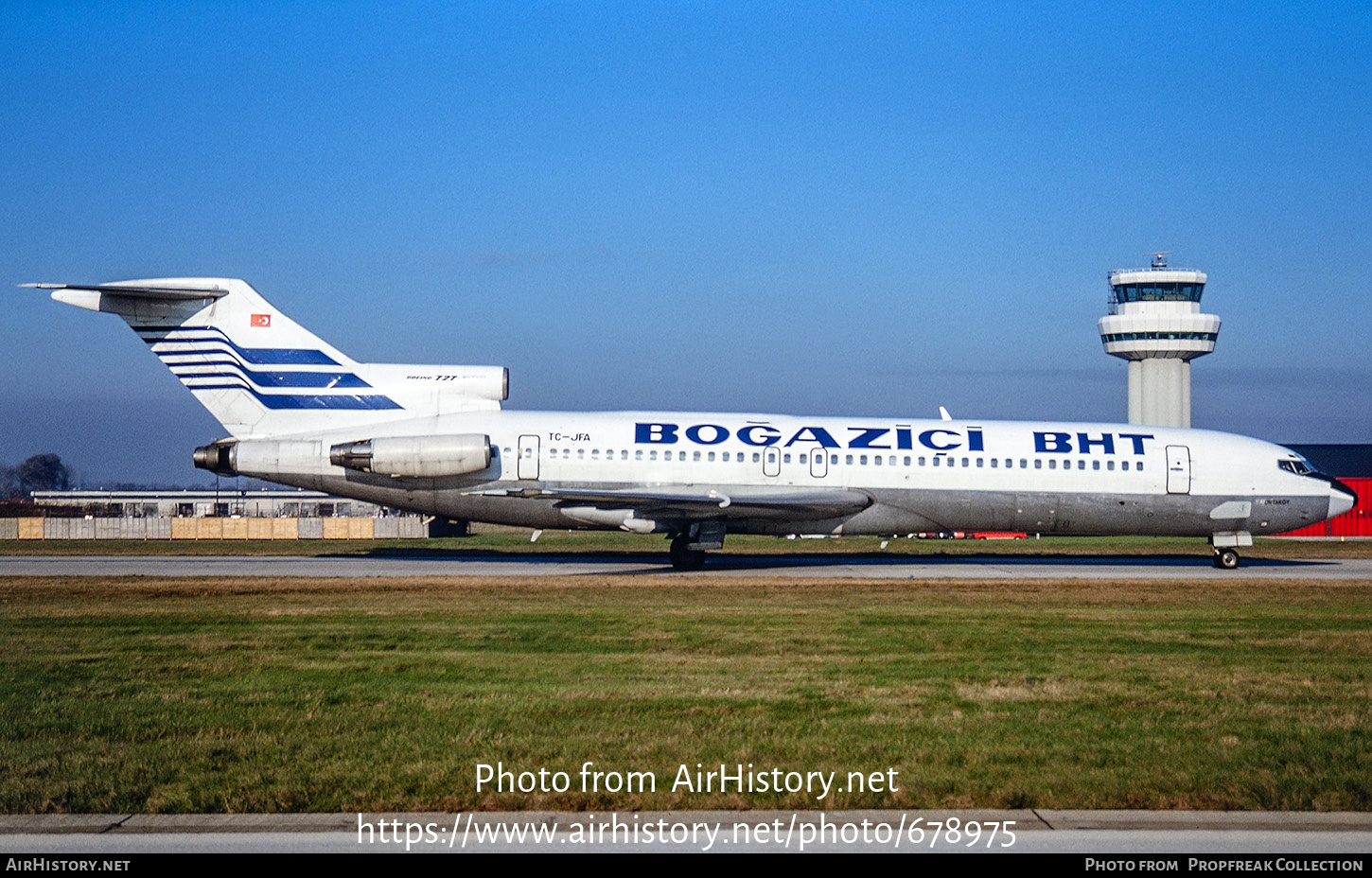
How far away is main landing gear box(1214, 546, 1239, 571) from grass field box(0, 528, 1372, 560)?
376cm

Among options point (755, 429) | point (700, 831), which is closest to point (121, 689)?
point (700, 831)

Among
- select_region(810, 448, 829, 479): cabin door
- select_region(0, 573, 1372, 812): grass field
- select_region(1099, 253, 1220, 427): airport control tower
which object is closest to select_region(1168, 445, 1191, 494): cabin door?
select_region(810, 448, 829, 479): cabin door

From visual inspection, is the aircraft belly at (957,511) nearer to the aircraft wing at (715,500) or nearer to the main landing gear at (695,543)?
the aircraft wing at (715,500)

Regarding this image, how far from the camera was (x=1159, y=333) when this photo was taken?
67.8 meters

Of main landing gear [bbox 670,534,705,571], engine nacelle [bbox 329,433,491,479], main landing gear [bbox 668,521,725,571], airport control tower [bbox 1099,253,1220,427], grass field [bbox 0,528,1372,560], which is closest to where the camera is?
engine nacelle [bbox 329,433,491,479]

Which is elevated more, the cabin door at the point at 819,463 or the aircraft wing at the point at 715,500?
the cabin door at the point at 819,463

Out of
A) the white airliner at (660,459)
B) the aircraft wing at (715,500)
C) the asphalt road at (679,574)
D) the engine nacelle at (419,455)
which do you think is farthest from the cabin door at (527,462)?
the asphalt road at (679,574)

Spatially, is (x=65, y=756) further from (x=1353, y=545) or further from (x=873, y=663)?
(x=1353, y=545)

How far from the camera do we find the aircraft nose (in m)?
28.8

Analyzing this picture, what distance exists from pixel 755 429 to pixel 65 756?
825 inches

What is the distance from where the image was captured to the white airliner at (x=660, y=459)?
27359mm

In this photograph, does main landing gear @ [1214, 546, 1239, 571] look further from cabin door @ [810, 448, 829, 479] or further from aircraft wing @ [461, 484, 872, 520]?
Answer: cabin door @ [810, 448, 829, 479]

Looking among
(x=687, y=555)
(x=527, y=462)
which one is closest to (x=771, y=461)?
(x=687, y=555)

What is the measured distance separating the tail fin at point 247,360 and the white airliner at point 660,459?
0.11 feet
